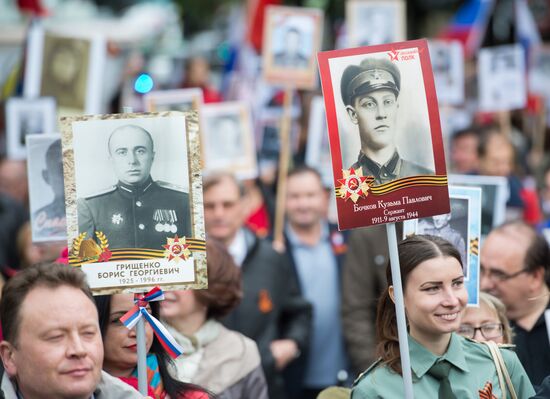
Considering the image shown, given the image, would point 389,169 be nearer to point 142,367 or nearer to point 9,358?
point 142,367

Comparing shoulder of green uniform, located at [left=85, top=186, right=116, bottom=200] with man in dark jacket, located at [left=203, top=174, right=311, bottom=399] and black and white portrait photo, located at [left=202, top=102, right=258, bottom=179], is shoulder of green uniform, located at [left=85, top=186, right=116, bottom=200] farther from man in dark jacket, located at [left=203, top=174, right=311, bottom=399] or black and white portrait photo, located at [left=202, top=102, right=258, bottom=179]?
black and white portrait photo, located at [left=202, top=102, right=258, bottom=179]

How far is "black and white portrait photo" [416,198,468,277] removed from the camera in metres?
4.90

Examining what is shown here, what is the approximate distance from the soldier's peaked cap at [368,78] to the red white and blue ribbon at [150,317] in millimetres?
981

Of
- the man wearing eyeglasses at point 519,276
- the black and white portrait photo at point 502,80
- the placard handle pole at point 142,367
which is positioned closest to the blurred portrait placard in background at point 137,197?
the placard handle pole at point 142,367

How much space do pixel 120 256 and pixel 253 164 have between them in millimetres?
5060

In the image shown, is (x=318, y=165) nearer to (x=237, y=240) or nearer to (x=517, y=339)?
(x=237, y=240)

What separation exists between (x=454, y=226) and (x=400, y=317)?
35.6 inches

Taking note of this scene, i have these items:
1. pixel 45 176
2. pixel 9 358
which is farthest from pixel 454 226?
pixel 9 358

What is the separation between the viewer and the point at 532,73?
13078 millimetres

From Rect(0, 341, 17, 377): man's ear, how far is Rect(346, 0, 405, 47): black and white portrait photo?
22.3 feet

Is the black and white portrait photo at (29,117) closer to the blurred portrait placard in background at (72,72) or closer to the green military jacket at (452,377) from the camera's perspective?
the blurred portrait placard in background at (72,72)

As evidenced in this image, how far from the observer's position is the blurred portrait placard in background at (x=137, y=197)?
160 inches

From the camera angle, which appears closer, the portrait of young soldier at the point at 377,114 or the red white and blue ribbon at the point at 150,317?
the red white and blue ribbon at the point at 150,317

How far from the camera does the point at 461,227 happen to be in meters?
4.92
